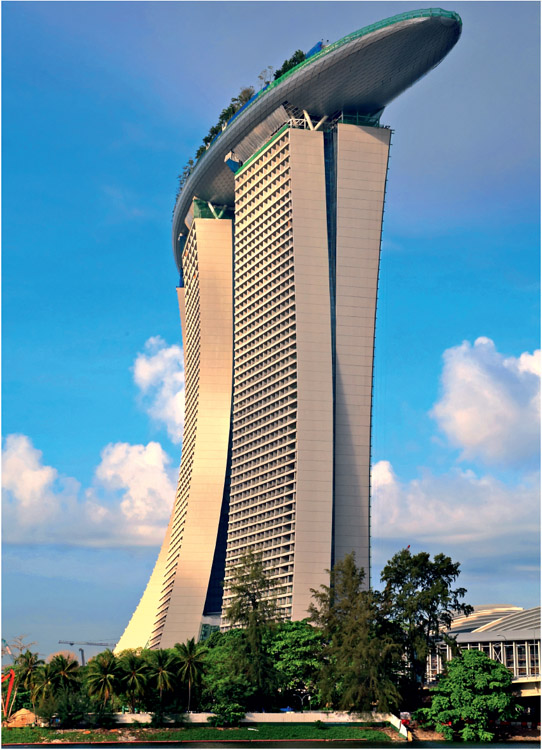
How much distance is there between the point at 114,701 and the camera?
89.6 metres

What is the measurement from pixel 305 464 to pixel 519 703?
2075 inches

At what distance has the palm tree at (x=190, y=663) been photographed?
92.4 metres

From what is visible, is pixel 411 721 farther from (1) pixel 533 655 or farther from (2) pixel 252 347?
(2) pixel 252 347

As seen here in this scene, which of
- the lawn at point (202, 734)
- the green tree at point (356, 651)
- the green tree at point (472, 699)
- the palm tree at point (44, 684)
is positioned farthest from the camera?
the green tree at point (356, 651)

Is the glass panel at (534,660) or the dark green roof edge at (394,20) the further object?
the dark green roof edge at (394,20)

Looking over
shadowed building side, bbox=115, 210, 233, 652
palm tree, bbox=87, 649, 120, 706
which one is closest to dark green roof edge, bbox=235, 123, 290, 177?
shadowed building side, bbox=115, 210, 233, 652

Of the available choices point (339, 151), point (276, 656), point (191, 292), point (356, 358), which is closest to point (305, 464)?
point (356, 358)

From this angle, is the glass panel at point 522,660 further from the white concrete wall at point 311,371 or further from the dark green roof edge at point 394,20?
the dark green roof edge at point 394,20

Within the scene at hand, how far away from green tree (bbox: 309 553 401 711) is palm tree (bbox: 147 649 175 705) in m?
15.7

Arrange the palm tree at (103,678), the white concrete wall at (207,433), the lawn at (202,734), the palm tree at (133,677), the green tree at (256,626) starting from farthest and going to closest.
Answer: the white concrete wall at (207,433)
the green tree at (256,626)
the palm tree at (133,677)
the palm tree at (103,678)
the lawn at (202,734)

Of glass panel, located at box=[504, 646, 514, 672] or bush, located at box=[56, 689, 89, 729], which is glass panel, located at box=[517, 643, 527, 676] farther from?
bush, located at box=[56, 689, 89, 729]

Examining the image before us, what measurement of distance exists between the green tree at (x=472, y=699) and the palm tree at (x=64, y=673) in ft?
117

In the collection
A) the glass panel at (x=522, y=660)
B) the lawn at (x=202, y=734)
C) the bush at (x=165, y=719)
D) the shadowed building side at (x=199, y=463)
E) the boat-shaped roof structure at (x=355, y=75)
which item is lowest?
the lawn at (x=202, y=734)

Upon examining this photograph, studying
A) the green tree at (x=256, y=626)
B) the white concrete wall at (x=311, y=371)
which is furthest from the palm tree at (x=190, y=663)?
the white concrete wall at (x=311, y=371)
